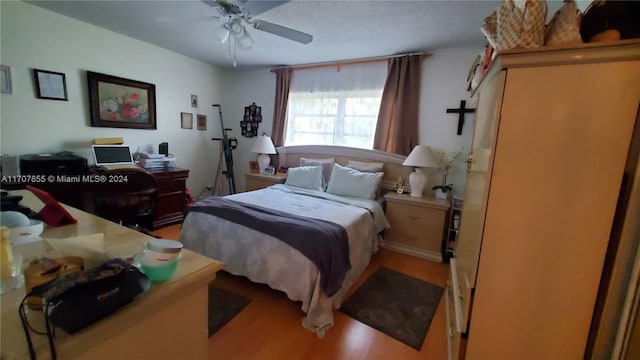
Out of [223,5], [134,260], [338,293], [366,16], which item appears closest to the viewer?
[134,260]

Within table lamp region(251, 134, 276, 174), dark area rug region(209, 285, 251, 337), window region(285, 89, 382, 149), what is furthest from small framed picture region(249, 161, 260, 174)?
dark area rug region(209, 285, 251, 337)

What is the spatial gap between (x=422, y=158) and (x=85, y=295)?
9.26 ft

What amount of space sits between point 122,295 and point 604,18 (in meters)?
1.55

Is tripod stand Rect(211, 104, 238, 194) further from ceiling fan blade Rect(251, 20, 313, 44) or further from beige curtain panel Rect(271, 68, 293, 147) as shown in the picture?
ceiling fan blade Rect(251, 20, 313, 44)

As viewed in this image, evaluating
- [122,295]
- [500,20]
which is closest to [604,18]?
[500,20]

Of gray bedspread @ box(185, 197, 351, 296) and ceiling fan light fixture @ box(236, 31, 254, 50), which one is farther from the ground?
ceiling fan light fixture @ box(236, 31, 254, 50)

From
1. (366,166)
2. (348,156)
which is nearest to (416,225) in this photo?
(366,166)

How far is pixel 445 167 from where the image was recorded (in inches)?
121

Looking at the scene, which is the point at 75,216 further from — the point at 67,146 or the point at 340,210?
the point at 67,146

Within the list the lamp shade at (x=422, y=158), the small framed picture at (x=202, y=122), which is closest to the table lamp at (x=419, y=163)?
the lamp shade at (x=422, y=158)

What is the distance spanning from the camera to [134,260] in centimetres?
70

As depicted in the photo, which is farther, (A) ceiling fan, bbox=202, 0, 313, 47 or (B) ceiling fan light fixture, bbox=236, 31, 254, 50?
(B) ceiling fan light fixture, bbox=236, 31, 254, 50

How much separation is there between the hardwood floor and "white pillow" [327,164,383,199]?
4.28 feet

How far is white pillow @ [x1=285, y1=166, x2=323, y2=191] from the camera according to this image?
3.28 m
